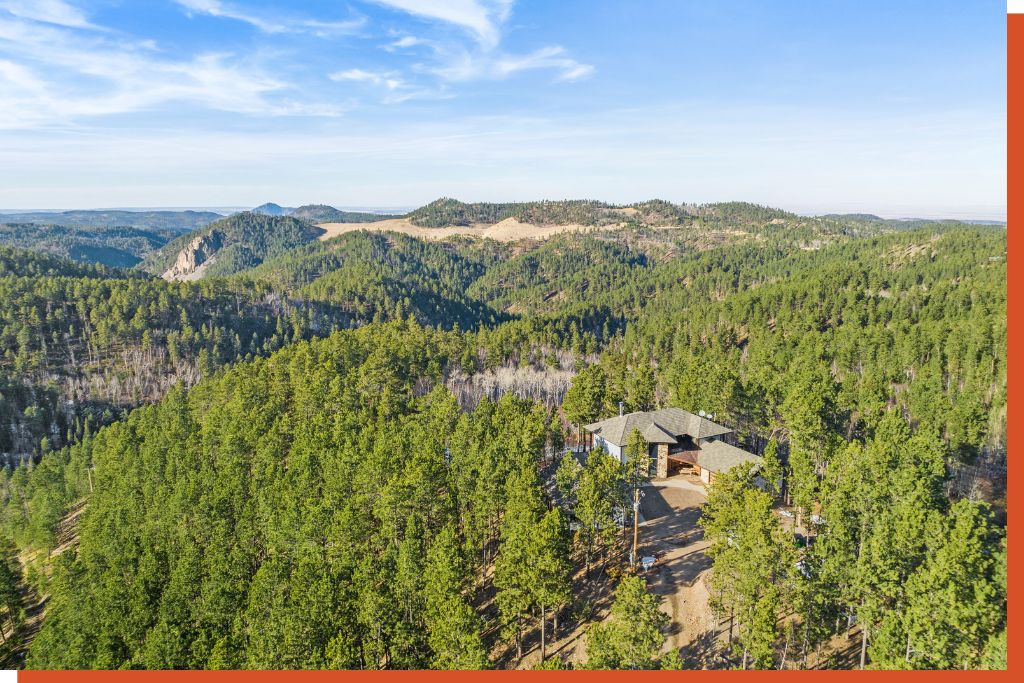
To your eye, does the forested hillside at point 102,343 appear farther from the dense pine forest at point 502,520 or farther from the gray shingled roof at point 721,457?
the gray shingled roof at point 721,457

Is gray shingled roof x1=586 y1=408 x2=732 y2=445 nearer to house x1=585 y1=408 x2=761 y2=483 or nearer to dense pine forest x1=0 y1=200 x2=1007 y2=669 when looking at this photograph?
house x1=585 y1=408 x2=761 y2=483

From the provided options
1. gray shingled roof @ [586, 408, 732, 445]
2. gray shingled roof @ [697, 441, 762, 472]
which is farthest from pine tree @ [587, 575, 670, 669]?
gray shingled roof @ [586, 408, 732, 445]

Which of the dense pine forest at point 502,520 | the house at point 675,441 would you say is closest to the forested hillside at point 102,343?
the dense pine forest at point 502,520

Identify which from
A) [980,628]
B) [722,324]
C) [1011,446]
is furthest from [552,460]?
[722,324]

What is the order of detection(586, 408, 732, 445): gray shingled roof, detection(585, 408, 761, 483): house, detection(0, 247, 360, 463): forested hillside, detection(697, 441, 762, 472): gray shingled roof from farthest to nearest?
1. detection(0, 247, 360, 463): forested hillside
2. detection(586, 408, 732, 445): gray shingled roof
3. detection(585, 408, 761, 483): house
4. detection(697, 441, 762, 472): gray shingled roof

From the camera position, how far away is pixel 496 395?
300 ft

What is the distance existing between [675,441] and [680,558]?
1479 cm

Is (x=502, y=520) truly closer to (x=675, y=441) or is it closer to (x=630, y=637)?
(x=630, y=637)

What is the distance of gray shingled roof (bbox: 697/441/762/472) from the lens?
160 ft

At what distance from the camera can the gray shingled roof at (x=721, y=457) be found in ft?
160

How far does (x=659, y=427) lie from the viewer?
54.2m

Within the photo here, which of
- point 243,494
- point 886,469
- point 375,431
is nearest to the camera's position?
point 886,469

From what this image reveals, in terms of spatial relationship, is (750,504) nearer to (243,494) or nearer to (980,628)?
(980,628)

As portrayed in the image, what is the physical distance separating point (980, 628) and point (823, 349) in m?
74.0
